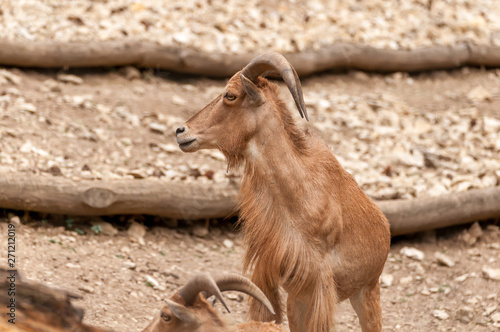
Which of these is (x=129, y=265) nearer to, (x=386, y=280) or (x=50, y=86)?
(x=386, y=280)

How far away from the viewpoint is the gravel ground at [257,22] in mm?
12202

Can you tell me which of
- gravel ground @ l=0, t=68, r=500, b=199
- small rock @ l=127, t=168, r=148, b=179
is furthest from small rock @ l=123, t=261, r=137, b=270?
small rock @ l=127, t=168, r=148, b=179

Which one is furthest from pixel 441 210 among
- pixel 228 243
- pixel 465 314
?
pixel 228 243

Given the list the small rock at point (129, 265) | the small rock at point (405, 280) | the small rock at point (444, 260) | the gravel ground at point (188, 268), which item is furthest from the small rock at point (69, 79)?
the small rock at point (444, 260)

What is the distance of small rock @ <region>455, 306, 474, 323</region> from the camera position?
26.8 ft

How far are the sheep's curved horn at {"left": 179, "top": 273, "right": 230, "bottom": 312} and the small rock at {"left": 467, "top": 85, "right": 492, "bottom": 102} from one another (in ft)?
31.6

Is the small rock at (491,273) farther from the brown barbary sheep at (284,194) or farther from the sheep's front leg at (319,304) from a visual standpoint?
the sheep's front leg at (319,304)

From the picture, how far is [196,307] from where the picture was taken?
5.30 meters

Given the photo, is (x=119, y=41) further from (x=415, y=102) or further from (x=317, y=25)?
(x=415, y=102)

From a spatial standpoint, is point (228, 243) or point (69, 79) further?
point (69, 79)

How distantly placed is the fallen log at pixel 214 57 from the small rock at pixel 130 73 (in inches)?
3.9

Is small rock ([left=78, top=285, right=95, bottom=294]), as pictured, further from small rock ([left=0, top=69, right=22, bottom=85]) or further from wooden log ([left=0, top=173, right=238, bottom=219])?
small rock ([left=0, top=69, right=22, bottom=85])

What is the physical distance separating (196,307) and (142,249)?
3480mm

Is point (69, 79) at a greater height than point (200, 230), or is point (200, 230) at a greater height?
point (69, 79)
